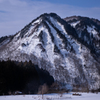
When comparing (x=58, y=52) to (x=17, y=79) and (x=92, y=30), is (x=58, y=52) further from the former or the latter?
(x=17, y=79)

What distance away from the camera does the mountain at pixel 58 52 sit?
95.3 m

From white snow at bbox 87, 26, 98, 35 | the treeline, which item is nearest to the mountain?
white snow at bbox 87, 26, 98, 35

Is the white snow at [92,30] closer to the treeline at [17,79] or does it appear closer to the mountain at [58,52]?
the mountain at [58,52]

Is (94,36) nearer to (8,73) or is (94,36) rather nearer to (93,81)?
(93,81)

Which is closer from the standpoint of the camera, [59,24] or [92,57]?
[92,57]

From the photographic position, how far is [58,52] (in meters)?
114

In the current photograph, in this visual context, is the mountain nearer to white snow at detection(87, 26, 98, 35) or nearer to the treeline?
white snow at detection(87, 26, 98, 35)

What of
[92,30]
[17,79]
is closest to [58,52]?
[92,30]

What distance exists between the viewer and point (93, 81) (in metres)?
94.2

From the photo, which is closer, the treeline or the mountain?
the treeline

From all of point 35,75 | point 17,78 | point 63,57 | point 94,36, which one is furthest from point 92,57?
point 17,78

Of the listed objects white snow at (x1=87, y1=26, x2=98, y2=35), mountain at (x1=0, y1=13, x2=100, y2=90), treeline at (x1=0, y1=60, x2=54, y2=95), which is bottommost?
treeline at (x1=0, y1=60, x2=54, y2=95)

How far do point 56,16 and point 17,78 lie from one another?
130 meters

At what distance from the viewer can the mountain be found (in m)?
95.3
